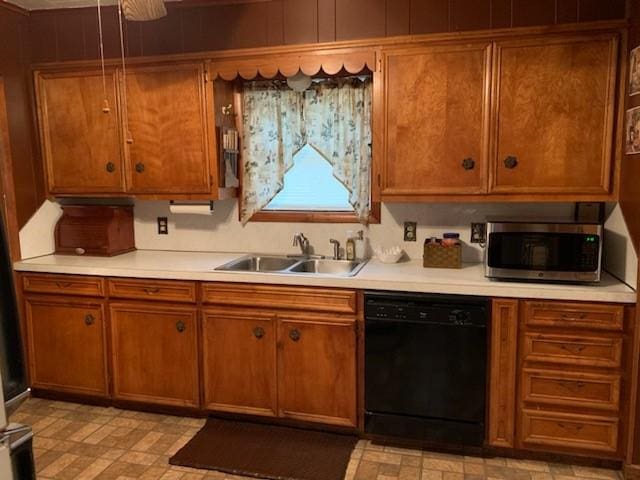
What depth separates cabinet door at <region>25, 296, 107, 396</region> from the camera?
9.95ft

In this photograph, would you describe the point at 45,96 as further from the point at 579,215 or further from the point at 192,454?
the point at 579,215

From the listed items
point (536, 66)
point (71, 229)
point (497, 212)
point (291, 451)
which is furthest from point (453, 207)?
point (71, 229)

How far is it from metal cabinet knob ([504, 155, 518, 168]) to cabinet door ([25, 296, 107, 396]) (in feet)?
8.11

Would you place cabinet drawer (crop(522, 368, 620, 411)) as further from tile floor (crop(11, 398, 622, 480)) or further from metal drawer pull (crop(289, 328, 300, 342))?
metal drawer pull (crop(289, 328, 300, 342))

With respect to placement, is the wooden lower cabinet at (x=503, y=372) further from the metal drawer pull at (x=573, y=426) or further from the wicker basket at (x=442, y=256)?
the wicker basket at (x=442, y=256)

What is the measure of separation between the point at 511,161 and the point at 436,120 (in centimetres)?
45

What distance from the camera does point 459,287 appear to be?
95.9 inches

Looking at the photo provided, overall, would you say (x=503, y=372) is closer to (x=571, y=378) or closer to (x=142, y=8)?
(x=571, y=378)

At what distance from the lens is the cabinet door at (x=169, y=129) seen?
2.96 metres

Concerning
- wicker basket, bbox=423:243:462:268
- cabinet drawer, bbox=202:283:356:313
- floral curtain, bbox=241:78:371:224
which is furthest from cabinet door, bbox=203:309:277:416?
wicker basket, bbox=423:243:462:268

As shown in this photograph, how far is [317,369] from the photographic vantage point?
269 cm

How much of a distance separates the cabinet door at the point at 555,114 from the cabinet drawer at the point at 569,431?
1.12 metres

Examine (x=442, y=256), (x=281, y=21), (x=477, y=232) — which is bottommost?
(x=442, y=256)

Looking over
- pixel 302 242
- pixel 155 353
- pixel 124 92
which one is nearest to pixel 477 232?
pixel 302 242
